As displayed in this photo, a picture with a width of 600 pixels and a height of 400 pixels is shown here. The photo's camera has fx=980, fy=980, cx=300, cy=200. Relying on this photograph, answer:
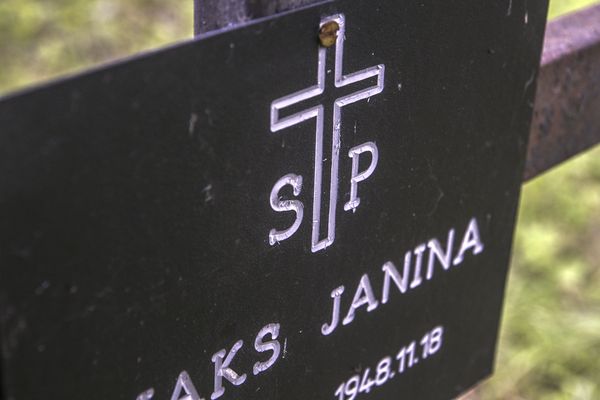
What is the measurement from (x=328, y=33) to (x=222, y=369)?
0.29 metres

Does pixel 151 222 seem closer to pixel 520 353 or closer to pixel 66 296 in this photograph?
pixel 66 296

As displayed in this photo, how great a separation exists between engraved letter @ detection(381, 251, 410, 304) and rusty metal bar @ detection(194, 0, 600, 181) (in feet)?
0.93

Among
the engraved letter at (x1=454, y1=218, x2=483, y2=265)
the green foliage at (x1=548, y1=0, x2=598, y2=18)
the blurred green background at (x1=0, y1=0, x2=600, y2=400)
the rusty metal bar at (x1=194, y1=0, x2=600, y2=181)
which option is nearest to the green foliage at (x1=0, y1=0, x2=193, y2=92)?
the blurred green background at (x1=0, y1=0, x2=600, y2=400)

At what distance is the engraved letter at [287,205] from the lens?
2.55 feet

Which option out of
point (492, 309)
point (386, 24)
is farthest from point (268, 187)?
point (492, 309)

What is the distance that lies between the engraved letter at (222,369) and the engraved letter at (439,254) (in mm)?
262

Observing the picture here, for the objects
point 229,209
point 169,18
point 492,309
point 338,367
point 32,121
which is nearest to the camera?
point 32,121

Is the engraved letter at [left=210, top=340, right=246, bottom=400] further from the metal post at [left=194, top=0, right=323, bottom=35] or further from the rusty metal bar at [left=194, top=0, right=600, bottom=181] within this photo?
the rusty metal bar at [left=194, top=0, right=600, bottom=181]

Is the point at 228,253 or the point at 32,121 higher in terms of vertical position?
the point at 32,121

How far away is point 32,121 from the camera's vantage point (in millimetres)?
598

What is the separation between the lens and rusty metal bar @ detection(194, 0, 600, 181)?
114 centimetres

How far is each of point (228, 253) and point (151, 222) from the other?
93 mm

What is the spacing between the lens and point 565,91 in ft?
3.83

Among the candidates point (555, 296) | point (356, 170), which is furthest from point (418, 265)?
point (555, 296)
